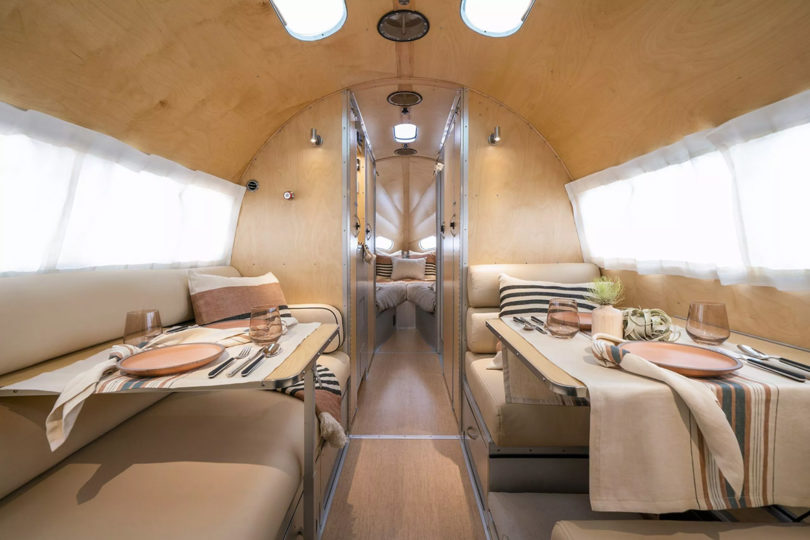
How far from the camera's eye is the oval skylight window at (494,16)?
1610mm

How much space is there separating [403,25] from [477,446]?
7.07 ft

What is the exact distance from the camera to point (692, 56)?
3.91 ft

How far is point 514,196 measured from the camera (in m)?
2.22

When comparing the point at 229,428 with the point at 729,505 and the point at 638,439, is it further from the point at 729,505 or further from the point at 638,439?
the point at 729,505

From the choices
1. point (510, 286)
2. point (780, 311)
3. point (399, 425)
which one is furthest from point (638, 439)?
point (399, 425)

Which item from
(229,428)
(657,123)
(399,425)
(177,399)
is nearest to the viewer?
(229,428)

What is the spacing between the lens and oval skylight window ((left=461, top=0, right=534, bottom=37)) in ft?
5.28

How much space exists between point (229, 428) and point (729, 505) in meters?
1.30

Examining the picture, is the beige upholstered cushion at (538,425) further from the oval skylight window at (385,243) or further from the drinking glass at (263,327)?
the oval skylight window at (385,243)

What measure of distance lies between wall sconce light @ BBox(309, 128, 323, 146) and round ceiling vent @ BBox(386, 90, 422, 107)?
2.46 ft

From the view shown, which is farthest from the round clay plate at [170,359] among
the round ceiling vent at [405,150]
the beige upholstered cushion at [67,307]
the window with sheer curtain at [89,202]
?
the round ceiling vent at [405,150]

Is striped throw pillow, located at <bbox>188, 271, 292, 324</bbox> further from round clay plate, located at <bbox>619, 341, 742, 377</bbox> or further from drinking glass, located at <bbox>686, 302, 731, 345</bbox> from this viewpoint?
drinking glass, located at <bbox>686, 302, 731, 345</bbox>

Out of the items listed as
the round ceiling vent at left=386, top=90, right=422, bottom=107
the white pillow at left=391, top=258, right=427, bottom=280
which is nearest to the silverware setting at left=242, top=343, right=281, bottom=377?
the round ceiling vent at left=386, top=90, right=422, bottom=107

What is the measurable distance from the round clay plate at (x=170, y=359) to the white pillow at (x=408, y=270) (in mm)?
3820
